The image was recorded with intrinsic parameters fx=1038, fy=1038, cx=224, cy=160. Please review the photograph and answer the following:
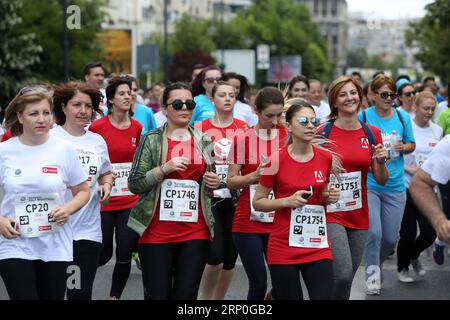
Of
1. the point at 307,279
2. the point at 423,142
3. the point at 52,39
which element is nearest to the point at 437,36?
the point at 52,39

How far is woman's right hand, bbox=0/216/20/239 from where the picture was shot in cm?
604

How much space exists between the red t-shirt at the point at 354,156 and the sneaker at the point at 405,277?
269cm

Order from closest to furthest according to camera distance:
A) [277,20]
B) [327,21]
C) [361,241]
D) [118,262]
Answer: [361,241] < [118,262] < [277,20] < [327,21]

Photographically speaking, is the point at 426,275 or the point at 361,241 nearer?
the point at 361,241

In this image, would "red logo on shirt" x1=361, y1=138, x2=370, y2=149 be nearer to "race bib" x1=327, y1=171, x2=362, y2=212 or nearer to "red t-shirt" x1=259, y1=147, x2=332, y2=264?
"race bib" x1=327, y1=171, x2=362, y2=212

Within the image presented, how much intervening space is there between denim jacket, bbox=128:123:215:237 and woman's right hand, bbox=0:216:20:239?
1005 mm

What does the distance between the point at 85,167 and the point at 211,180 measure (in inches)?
44.2

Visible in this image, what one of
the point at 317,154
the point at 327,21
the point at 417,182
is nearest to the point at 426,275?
the point at 317,154

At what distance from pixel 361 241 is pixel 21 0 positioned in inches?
977

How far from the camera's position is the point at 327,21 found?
197 m

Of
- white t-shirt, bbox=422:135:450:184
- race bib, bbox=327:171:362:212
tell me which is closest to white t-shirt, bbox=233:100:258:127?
race bib, bbox=327:171:362:212

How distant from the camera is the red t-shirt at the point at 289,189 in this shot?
639 centimetres

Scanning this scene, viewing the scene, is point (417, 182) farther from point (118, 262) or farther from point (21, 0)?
point (21, 0)
